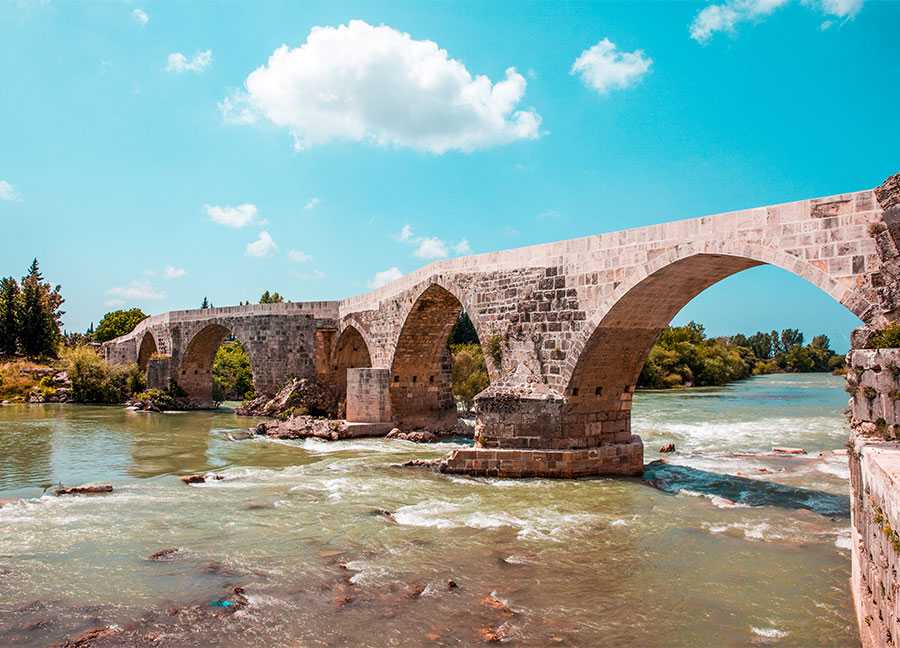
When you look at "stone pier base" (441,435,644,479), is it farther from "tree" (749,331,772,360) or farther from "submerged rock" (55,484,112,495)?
"tree" (749,331,772,360)

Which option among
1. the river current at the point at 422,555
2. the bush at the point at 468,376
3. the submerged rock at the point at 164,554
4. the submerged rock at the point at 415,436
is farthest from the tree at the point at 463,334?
the submerged rock at the point at 164,554

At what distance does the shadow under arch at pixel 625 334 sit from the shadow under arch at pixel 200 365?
18074 mm

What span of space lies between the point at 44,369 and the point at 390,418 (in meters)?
21.1

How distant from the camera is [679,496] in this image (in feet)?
33.1

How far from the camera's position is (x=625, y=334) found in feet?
36.9

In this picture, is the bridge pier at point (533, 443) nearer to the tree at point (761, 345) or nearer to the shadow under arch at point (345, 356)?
the shadow under arch at point (345, 356)

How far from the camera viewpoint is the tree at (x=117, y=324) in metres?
46.2

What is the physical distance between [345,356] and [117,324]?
30263 millimetres

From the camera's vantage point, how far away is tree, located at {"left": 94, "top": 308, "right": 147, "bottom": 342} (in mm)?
46188

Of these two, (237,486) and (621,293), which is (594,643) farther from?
(237,486)

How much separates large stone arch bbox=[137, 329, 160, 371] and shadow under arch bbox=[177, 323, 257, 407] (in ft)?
14.5

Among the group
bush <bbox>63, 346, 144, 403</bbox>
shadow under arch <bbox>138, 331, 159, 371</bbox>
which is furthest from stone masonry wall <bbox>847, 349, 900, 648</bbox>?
shadow under arch <bbox>138, 331, 159, 371</bbox>

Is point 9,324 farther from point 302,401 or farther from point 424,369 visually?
point 424,369

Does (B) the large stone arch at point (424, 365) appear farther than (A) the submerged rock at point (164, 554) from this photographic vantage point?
Yes
